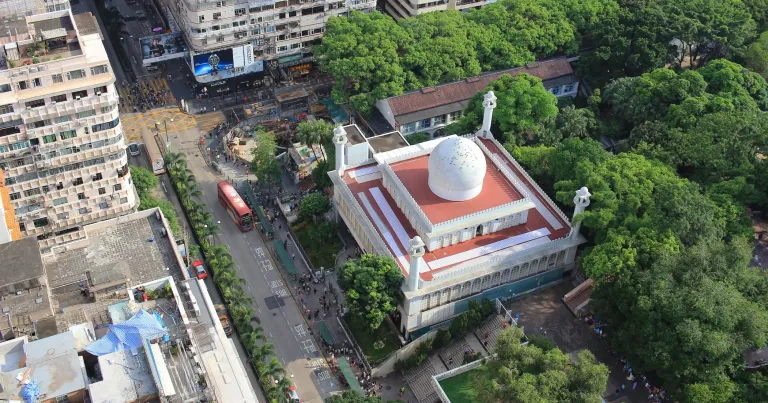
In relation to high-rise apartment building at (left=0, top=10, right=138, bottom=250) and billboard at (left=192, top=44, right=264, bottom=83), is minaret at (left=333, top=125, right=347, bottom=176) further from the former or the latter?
billboard at (left=192, top=44, right=264, bottom=83)

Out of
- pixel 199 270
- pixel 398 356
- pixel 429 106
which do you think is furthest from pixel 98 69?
pixel 429 106

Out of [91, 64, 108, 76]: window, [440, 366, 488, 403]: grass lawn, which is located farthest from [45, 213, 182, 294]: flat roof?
[440, 366, 488, 403]: grass lawn

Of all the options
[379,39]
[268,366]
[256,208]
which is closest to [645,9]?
[379,39]

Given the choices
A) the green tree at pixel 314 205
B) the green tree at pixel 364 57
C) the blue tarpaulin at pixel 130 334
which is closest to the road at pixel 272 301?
the green tree at pixel 314 205

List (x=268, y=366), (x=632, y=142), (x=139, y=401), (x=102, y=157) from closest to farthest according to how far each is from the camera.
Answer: (x=139, y=401), (x=268, y=366), (x=102, y=157), (x=632, y=142)

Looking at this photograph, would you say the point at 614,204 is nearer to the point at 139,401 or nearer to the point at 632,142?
the point at 632,142

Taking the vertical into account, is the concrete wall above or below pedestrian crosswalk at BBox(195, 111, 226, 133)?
below
